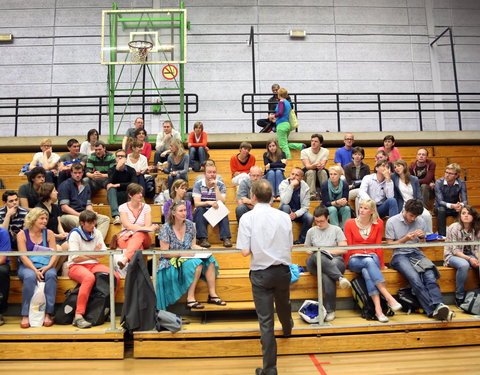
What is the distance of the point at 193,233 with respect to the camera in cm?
456

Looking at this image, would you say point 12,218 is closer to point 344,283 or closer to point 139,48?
point 344,283

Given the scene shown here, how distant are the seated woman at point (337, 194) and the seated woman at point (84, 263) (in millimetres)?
2654

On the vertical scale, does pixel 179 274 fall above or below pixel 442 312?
above

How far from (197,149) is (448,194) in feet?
12.1

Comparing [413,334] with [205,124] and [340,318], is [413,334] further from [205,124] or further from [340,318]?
[205,124]

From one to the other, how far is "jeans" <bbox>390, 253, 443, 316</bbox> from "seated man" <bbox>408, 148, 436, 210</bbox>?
2232 millimetres

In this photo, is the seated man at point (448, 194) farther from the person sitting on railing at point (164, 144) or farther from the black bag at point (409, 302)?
the person sitting on railing at point (164, 144)

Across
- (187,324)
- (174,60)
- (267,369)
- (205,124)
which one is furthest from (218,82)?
(267,369)

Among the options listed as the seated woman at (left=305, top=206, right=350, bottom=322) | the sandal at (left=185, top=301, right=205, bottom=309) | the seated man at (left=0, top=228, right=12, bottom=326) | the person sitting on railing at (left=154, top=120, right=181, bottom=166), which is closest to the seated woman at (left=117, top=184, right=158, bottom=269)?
the sandal at (left=185, top=301, right=205, bottom=309)

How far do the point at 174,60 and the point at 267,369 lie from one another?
653cm

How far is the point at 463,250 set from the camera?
15.6 feet

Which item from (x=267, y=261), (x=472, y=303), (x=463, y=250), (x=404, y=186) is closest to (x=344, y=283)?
(x=267, y=261)

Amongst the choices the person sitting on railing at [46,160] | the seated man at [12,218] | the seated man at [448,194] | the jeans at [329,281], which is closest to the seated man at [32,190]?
the seated man at [12,218]

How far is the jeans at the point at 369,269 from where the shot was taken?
4.21 m
